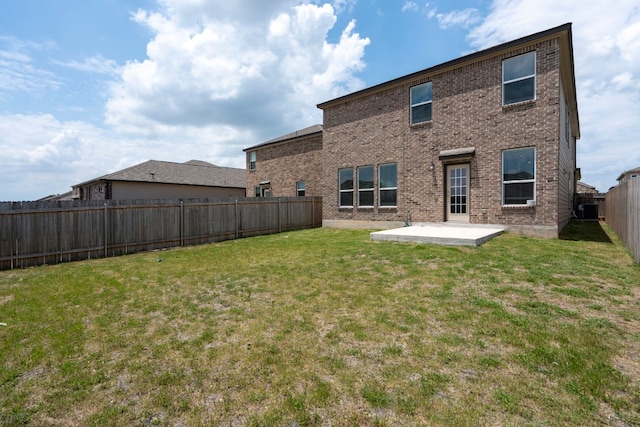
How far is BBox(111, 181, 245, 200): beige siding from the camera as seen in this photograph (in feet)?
71.2

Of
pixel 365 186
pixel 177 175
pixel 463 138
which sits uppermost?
pixel 177 175

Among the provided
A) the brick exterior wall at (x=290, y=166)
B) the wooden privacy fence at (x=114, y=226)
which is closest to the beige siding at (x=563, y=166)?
the brick exterior wall at (x=290, y=166)

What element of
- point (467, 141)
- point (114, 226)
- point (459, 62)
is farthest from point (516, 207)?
point (114, 226)

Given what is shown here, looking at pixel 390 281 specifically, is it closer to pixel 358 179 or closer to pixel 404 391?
pixel 404 391

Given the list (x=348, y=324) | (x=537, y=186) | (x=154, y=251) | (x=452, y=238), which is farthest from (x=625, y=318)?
(x=154, y=251)

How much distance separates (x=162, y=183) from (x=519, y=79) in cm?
2290

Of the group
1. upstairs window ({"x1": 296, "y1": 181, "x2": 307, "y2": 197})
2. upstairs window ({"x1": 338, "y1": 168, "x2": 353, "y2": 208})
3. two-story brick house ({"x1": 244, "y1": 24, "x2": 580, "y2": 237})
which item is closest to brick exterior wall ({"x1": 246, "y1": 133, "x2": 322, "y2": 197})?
upstairs window ({"x1": 296, "y1": 181, "x2": 307, "y2": 197})

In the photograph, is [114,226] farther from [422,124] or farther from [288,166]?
[288,166]

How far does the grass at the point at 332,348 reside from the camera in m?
2.41

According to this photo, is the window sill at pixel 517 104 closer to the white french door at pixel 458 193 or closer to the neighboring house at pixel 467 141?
the neighboring house at pixel 467 141

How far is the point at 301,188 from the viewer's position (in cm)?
2052

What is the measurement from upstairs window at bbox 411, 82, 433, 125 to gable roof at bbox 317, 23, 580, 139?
491 millimetres

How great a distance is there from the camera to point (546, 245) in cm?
896

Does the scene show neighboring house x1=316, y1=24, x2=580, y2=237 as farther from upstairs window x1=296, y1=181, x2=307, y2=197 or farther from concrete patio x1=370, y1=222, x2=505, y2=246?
upstairs window x1=296, y1=181, x2=307, y2=197
